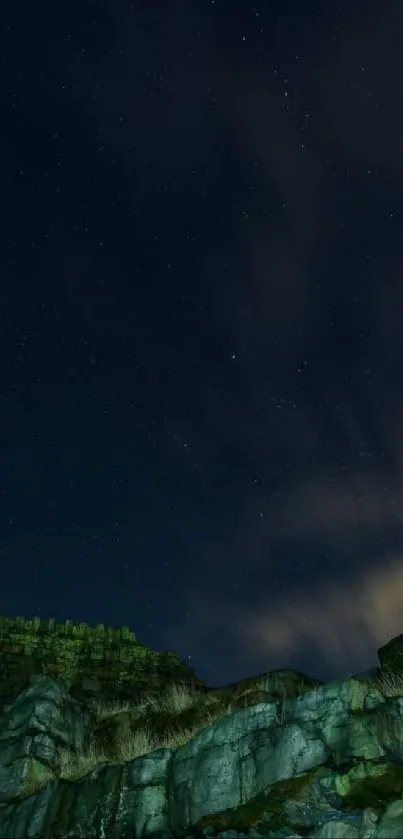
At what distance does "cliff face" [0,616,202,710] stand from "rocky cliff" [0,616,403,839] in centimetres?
994

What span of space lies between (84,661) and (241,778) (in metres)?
17.0

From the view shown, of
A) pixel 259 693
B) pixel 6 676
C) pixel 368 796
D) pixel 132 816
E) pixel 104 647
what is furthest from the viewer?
pixel 104 647

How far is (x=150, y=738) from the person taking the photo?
1956 cm

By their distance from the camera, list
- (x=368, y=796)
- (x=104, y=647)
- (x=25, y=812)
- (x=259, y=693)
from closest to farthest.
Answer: (x=368, y=796)
(x=25, y=812)
(x=259, y=693)
(x=104, y=647)

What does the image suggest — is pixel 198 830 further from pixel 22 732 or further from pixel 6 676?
pixel 6 676

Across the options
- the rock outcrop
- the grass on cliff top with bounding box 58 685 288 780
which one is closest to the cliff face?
the grass on cliff top with bounding box 58 685 288 780

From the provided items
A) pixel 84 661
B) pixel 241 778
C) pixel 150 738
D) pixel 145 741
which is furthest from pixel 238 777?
pixel 84 661

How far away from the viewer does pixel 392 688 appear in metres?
18.0

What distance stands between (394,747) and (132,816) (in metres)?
5.25

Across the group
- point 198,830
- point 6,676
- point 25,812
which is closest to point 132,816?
point 198,830

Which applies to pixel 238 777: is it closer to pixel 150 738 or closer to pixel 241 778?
pixel 241 778

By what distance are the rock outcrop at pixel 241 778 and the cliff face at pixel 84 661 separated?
1014 cm

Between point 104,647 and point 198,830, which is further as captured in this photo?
point 104,647

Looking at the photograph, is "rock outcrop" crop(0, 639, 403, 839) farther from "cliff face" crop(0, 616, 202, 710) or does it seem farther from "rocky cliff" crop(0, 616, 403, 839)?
"cliff face" crop(0, 616, 202, 710)
